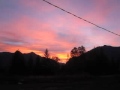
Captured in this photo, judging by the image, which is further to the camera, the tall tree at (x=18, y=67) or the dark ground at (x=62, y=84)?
the tall tree at (x=18, y=67)

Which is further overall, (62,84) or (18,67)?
(18,67)

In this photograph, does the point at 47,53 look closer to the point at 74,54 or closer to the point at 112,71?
the point at 74,54

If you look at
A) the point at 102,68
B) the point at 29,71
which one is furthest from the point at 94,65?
the point at 29,71

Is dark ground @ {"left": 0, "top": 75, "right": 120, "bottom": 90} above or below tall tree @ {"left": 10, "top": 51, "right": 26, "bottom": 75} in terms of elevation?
below

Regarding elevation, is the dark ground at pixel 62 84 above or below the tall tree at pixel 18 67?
below

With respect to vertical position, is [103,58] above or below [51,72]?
above

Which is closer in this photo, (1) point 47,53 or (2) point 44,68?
(2) point 44,68

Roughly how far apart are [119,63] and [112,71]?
18821 mm

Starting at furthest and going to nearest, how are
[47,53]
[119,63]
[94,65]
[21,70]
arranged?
[47,53] → [119,63] → [94,65] → [21,70]

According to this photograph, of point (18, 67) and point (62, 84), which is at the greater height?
point (18, 67)

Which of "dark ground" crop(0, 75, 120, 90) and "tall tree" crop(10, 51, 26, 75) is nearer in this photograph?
"dark ground" crop(0, 75, 120, 90)

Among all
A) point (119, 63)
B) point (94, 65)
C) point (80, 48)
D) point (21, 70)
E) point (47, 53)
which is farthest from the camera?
point (80, 48)

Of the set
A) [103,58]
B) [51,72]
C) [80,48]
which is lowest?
[51,72]

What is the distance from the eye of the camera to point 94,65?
305 ft
